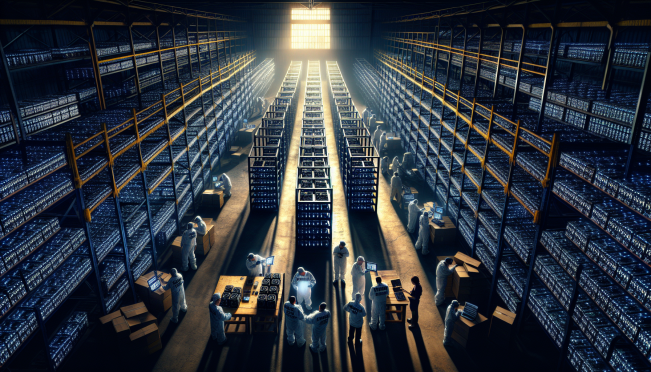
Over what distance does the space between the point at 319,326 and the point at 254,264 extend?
9.36 ft

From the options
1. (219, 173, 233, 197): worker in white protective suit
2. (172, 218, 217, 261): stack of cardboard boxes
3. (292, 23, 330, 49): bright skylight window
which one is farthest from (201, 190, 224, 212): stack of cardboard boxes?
(292, 23, 330, 49): bright skylight window

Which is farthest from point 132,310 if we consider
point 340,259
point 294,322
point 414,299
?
point 414,299

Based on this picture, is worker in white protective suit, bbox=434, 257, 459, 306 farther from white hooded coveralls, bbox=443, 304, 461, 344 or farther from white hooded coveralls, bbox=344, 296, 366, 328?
white hooded coveralls, bbox=344, 296, 366, 328

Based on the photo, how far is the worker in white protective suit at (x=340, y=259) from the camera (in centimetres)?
1059

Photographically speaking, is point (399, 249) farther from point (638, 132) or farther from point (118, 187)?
point (118, 187)

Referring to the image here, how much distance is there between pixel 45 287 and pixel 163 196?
5.96 m

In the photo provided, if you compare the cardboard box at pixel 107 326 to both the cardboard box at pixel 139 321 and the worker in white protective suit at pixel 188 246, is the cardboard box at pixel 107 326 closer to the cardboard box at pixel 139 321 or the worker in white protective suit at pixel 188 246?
the cardboard box at pixel 139 321

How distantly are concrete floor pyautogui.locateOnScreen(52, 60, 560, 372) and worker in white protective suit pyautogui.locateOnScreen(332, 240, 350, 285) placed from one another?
39 centimetres

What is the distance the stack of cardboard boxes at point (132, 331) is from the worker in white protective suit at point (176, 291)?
2.21 feet

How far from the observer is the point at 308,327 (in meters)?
9.65

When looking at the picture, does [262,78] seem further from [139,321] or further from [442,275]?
[139,321]

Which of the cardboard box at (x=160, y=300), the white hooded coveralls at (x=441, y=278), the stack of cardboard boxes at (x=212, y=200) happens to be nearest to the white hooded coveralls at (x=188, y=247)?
the cardboard box at (x=160, y=300)

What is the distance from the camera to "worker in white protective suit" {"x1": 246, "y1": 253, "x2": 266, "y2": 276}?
10.2 metres

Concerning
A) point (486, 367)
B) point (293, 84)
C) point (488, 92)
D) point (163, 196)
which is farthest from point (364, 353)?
point (293, 84)
